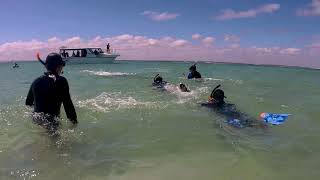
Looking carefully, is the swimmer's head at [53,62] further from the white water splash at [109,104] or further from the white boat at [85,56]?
the white boat at [85,56]

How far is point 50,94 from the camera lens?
21.8 ft

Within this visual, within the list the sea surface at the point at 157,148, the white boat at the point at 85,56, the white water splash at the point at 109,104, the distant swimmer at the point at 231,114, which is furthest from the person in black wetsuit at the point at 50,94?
the white boat at the point at 85,56

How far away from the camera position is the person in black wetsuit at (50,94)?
21.5 feet

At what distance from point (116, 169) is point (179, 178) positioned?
1102mm

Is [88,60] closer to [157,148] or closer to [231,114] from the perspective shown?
[231,114]

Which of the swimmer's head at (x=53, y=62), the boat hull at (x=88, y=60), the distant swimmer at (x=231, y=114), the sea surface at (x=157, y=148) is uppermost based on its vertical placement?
the swimmer's head at (x=53, y=62)

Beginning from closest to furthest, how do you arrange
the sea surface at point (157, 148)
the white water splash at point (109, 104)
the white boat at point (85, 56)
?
the sea surface at point (157, 148) → the white water splash at point (109, 104) → the white boat at point (85, 56)

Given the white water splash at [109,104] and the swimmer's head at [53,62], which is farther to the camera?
the white water splash at [109,104]

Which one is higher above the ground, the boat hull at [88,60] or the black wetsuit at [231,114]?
the boat hull at [88,60]

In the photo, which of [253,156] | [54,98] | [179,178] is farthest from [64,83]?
[253,156]

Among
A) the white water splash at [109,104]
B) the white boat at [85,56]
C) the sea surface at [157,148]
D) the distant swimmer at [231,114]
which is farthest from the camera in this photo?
the white boat at [85,56]

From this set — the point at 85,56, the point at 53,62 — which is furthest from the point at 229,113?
the point at 85,56

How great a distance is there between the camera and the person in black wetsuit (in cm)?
655

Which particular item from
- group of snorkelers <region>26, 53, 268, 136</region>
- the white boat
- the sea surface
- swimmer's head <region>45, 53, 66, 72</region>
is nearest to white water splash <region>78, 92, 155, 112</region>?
the sea surface
